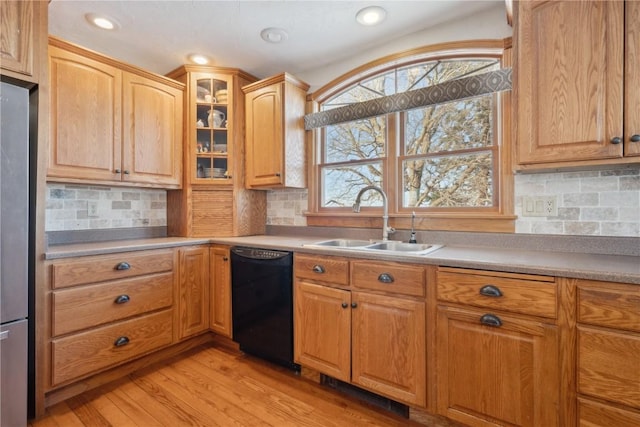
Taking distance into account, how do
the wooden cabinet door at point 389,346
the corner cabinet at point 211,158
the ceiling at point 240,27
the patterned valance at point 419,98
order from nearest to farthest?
the wooden cabinet door at point 389,346
the patterned valance at point 419,98
the ceiling at point 240,27
the corner cabinet at point 211,158

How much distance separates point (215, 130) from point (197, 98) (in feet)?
1.06

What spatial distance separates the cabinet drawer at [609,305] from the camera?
3.57ft

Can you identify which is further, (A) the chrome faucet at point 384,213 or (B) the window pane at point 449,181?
(A) the chrome faucet at point 384,213

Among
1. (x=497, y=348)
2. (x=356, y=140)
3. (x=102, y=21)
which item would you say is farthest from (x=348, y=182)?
(x=102, y=21)

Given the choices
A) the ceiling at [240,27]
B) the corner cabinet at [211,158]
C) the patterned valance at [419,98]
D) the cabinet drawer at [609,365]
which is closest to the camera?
the cabinet drawer at [609,365]

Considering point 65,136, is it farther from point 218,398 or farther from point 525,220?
point 525,220

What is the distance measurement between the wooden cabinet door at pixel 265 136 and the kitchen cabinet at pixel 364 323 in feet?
3.20

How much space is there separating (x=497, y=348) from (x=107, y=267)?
89.1 inches

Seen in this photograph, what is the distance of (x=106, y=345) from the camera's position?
190 cm

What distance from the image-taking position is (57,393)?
1.75 metres

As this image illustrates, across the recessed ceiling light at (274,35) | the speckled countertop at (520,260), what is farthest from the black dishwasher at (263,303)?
the recessed ceiling light at (274,35)

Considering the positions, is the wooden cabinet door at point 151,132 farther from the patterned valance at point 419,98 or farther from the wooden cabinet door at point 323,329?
the wooden cabinet door at point 323,329

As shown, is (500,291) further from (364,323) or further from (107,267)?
(107,267)

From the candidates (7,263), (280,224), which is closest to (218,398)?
(7,263)
